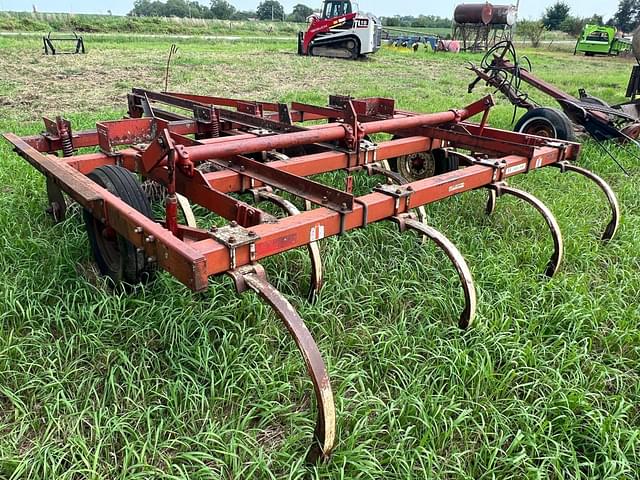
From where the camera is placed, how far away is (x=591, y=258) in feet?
12.7

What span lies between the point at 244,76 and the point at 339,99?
953 centimetres

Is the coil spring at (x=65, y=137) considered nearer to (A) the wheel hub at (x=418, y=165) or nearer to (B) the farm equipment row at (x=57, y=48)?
(A) the wheel hub at (x=418, y=165)

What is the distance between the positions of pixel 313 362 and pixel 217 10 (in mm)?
76322

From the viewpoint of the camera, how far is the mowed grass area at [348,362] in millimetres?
2131

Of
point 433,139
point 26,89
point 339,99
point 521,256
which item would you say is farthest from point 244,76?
point 521,256

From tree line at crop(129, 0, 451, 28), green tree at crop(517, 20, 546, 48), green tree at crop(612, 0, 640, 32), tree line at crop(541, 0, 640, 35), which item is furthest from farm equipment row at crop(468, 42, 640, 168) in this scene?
tree line at crop(129, 0, 451, 28)

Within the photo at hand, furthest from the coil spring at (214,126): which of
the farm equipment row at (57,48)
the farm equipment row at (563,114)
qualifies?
the farm equipment row at (57,48)

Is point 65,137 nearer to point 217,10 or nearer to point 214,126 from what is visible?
point 214,126

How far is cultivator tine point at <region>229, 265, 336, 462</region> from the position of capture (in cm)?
194

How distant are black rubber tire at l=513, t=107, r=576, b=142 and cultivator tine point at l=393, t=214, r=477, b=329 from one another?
148 inches

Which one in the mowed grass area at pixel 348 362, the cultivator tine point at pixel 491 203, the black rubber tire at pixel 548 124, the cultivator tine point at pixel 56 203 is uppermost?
the black rubber tire at pixel 548 124

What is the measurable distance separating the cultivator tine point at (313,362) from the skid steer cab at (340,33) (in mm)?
19548

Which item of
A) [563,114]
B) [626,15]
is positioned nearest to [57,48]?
[563,114]

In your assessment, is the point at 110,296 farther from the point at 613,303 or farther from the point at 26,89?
the point at 26,89
